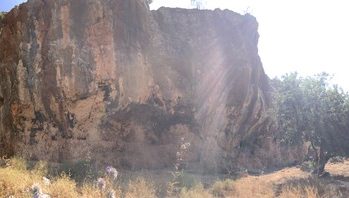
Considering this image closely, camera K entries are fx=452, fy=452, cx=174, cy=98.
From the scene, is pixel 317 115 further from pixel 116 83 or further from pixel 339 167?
pixel 116 83

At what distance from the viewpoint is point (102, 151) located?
1916 cm

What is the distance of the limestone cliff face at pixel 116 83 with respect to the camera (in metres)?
18.9

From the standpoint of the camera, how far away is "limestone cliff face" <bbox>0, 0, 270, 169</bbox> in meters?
18.9

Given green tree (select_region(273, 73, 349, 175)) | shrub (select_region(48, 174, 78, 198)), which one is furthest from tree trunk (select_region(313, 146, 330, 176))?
shrub (select_region(48, 174, 78, 198))

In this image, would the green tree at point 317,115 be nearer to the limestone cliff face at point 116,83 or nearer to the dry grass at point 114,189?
the limestone cliff face at point 116,83

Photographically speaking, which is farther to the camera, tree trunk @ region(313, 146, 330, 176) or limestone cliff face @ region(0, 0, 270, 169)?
tree trunk @ region(313, 146, 330, 176)

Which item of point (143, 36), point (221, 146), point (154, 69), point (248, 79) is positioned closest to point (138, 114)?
point (154, 69)

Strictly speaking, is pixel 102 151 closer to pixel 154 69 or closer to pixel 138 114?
pixel 138 114

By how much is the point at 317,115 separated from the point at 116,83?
9.80 metres

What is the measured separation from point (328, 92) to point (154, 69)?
8.70m

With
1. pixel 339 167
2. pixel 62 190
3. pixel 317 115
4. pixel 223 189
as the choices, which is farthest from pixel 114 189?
pixel 339 167

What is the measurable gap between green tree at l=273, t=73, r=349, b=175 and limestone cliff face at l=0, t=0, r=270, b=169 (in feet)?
9.82

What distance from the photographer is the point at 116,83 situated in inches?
772

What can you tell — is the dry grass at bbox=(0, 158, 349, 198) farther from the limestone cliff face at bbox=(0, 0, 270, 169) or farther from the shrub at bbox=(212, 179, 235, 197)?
the limestone cliff face at bbox=(0, 0, 270, 169)
